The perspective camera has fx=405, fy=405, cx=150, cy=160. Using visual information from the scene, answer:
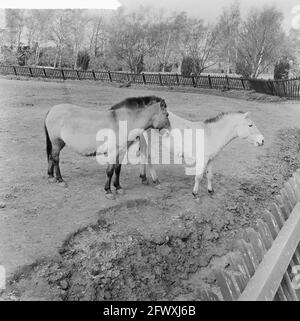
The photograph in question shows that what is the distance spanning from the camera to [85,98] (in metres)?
4.89

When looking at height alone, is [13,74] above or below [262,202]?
above

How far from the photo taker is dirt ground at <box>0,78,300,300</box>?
2760 mm

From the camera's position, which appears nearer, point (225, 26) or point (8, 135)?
point (225, 26)

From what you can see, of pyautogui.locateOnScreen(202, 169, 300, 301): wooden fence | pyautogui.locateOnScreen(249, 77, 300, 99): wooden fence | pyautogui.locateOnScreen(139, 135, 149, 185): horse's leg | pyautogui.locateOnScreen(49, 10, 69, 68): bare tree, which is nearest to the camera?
pyautogui.locateOnScreen(202, 169, 300, 301): wooden fence

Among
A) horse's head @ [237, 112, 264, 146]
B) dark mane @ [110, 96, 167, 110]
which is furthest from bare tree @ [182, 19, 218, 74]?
horse's head @ [237, 112, 264, 146]

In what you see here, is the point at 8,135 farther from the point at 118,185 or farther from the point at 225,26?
the point at 225,26

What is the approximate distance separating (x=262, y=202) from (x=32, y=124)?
11.8 feet

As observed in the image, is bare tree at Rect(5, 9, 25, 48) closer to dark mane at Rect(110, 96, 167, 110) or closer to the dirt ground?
the dirt ground

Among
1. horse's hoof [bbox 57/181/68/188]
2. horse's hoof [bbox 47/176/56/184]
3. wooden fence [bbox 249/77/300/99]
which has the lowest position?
horse's hoof [bbox 57/181/68/188]

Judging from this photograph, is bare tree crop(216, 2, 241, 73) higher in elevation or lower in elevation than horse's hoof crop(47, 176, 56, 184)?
higher

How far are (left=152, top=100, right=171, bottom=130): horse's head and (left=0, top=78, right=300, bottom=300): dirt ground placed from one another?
73 cm

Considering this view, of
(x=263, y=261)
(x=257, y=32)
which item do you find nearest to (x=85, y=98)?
(x=257, y=32)

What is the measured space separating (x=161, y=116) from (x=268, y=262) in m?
2.11
